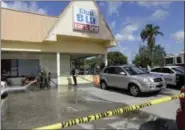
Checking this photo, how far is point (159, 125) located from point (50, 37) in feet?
42.1

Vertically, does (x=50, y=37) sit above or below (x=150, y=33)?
below

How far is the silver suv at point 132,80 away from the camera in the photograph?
12.5 m

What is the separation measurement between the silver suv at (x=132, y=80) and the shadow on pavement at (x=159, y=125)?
495 cm

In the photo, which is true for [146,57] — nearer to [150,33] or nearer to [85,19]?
[150,33]

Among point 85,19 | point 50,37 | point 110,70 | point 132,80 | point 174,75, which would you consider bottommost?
point 132,80

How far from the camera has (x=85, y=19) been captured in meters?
19.7

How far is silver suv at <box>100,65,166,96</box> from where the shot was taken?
1247cm

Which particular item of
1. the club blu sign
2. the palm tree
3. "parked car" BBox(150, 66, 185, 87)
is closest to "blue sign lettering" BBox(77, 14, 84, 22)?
the club blu sign

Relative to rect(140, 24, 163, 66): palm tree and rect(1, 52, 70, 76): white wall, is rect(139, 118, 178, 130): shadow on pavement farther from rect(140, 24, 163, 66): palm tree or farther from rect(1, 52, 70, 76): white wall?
rect(140, 24, 163, 66): palm tree

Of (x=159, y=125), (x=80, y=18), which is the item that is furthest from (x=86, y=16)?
(x=159, y=125)

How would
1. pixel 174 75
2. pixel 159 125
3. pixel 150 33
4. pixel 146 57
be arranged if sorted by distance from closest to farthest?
pixel 159 125 → pixel 174 75 → pixel 150 33 → pixel 146 57

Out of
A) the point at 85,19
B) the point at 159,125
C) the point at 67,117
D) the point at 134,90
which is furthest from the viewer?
the point at 85,19

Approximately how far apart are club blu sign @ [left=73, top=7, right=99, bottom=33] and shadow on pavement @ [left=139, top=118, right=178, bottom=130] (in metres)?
13.0

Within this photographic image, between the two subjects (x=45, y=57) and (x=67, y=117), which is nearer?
(x=67, y=117)
